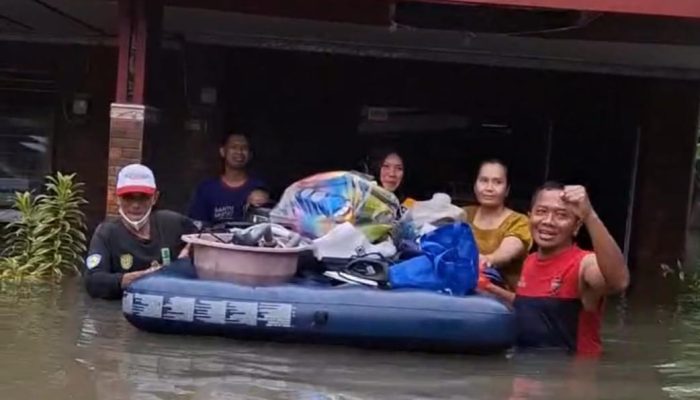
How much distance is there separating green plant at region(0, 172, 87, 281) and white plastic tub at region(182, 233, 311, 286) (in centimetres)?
312

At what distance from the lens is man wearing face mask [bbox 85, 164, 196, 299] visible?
6.94m

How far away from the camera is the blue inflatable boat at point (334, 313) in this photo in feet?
21.3

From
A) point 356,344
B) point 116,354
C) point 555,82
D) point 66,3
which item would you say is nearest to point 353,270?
point 356,344

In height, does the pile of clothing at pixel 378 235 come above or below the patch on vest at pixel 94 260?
above

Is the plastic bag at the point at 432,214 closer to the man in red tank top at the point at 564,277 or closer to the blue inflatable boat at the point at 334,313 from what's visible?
the man in red tank top at the point at 564,277

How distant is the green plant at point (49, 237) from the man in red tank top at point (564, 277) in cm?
445

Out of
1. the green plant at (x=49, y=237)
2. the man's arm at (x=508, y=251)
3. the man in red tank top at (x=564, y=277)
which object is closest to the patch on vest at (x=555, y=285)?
the man in red tank top at (x=564, y=277)

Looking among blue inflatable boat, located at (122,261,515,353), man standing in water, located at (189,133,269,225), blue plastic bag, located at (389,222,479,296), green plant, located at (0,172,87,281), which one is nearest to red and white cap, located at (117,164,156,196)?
blue inflatable boat, located at (122,261,515,353)

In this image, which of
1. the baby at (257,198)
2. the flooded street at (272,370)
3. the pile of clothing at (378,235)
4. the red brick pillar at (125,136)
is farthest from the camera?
the red brick pillar at (125,136)

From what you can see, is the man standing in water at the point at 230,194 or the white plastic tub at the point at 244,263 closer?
the white plastic tub at the point at 244,263

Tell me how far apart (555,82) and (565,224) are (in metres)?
7.65

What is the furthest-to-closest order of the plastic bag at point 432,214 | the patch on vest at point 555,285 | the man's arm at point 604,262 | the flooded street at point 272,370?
the plastic bag at point 432,214, the patch on vest at point 555,285, the man's arm at point 604,262, the flooded street at point 272,370

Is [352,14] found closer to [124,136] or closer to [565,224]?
[124,136]

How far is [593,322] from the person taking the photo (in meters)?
6.58
